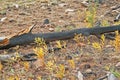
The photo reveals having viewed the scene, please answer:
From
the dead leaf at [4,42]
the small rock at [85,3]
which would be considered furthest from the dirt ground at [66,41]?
the dead leaf at [4,42]

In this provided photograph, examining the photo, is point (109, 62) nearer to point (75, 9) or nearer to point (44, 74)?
point (44, 74)

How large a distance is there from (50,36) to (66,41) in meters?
0.26

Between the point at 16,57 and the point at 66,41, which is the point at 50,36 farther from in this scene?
the point at 16,57

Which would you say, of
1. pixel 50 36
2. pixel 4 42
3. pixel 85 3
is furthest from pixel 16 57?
pixel 85 3

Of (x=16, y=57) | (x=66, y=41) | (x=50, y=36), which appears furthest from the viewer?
(x=66, y=41)

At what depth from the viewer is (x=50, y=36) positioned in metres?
5.24

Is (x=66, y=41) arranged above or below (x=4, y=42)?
below

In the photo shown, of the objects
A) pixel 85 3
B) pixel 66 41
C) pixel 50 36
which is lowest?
pixel 85 3

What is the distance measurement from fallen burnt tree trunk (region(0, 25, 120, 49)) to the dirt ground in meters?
0.10

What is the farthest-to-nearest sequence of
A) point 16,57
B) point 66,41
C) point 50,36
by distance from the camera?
point 66,41 < point 50,36 < point 16,57

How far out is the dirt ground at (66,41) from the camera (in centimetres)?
437

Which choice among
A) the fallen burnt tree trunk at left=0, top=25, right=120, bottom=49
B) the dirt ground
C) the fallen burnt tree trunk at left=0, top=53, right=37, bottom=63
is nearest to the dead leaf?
the fallen burnt tree trunk at left=0, top=25, right=120, bottom=49

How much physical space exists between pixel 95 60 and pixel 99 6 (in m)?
2.86

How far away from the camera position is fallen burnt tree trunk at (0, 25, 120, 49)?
199 inches
